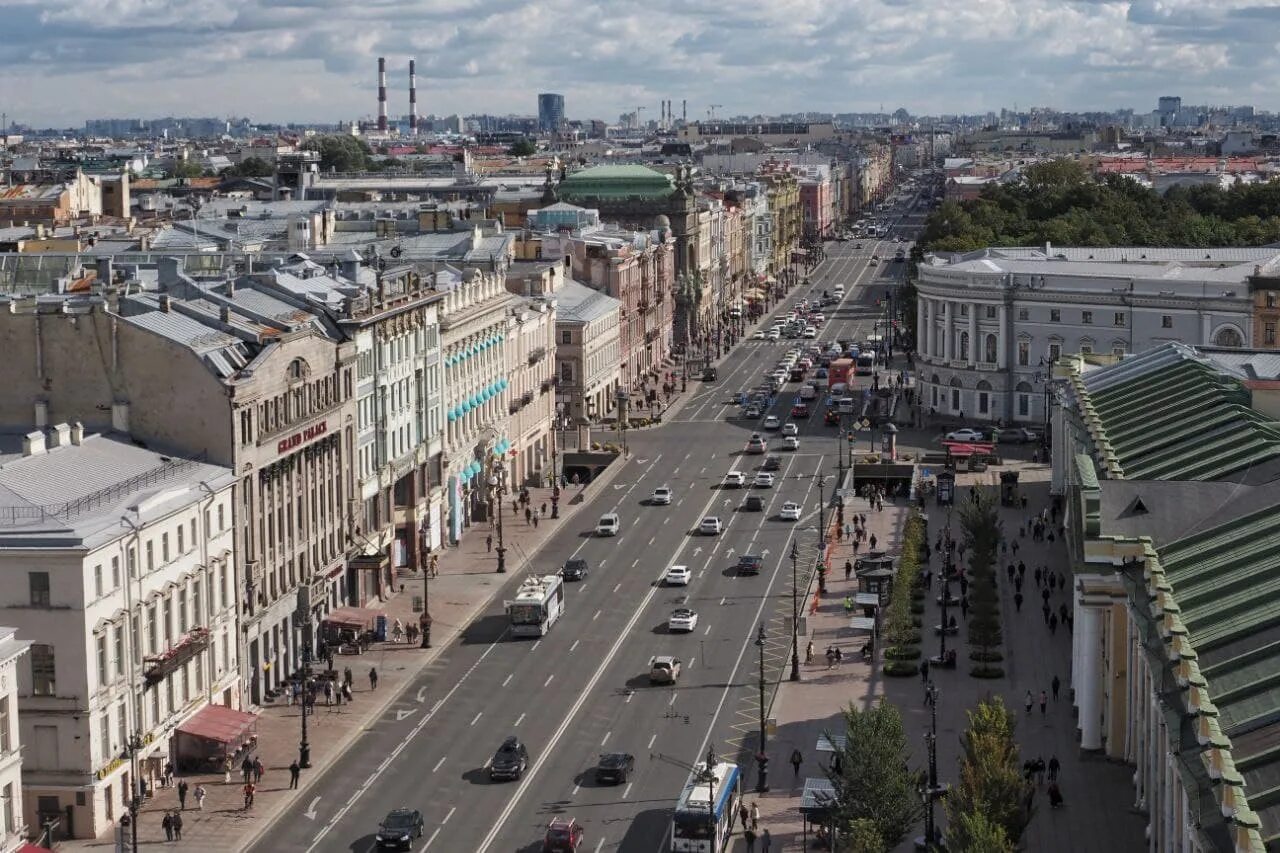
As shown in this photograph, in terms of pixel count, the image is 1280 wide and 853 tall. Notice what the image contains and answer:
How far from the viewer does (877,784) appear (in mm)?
54406

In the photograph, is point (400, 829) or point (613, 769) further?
point (613, 769)

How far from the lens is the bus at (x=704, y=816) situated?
57.6 meters

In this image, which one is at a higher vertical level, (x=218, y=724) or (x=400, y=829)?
(x=218, y=724)

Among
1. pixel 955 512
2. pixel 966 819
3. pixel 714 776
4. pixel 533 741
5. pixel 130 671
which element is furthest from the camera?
pixel 955 512

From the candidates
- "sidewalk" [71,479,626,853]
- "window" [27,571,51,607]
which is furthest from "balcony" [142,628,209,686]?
"window" [27,571,51,607]

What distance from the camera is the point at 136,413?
243 feet

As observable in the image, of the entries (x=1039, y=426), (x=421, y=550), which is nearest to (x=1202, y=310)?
(x=1039, y=426)

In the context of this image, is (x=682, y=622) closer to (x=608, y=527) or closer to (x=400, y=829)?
(x=608, y=527)

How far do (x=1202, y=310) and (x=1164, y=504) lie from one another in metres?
72.5

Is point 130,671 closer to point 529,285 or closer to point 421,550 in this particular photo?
point 421,550

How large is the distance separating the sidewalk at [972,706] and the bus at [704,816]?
1.42 meters

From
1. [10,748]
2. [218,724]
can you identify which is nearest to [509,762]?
[218,724]

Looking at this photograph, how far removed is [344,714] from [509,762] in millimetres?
9287

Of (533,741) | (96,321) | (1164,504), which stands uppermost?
(96,321)
